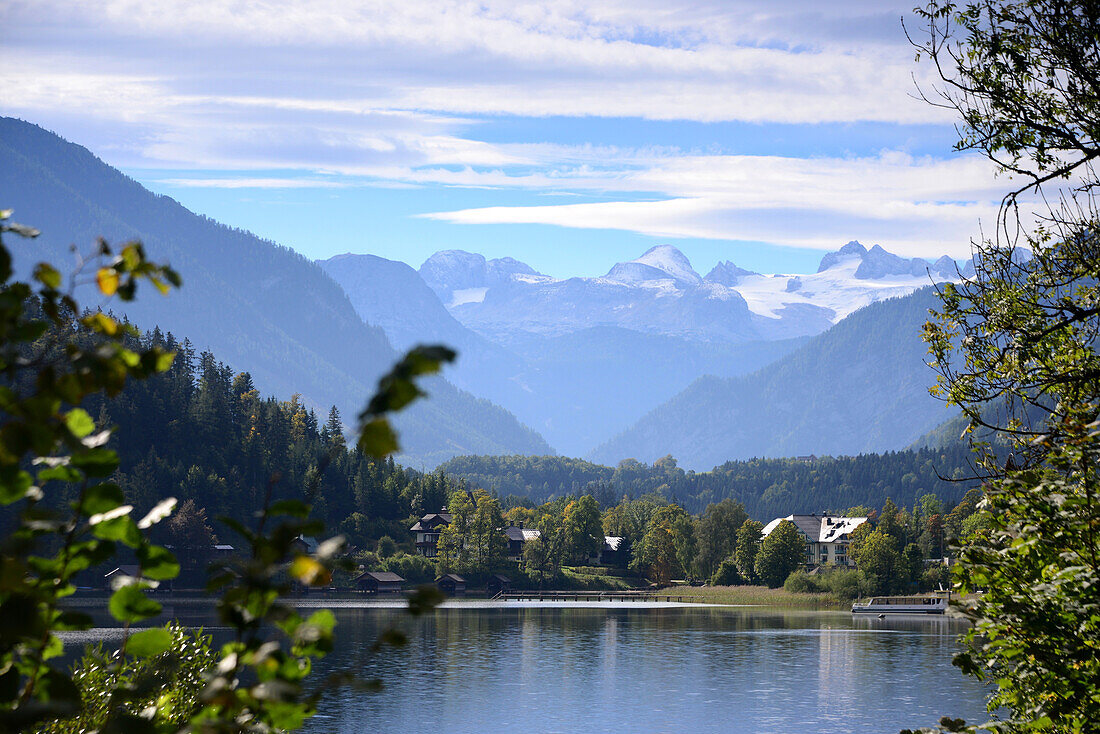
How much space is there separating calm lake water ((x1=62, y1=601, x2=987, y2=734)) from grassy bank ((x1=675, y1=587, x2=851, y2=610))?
25494 mm

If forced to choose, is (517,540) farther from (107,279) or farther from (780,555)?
(107,279)

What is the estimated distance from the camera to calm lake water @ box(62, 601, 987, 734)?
5847 cm

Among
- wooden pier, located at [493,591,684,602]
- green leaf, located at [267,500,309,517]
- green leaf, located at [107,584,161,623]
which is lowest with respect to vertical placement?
wooden pier, located at [493,591,684,602]

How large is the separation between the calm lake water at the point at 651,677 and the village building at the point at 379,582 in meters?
29.8

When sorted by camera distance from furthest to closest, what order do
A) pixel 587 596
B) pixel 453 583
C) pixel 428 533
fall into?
1. pixel 428 533
2. pixel 587 596
3. pixel 453 583

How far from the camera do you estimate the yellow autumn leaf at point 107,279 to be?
3.55 meters

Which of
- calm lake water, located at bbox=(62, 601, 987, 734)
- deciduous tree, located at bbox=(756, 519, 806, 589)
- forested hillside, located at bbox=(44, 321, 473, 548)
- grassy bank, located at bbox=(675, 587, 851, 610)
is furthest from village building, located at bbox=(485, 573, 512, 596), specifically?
calm lake water, located at bbox=(62, 601, 987, 734)

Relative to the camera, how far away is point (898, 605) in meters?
136

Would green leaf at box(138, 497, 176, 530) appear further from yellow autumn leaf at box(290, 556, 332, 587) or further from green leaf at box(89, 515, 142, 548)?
yellow autumn leaf at box(290, 556, 332, 587)

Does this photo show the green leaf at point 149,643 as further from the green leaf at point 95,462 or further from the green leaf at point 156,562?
the green leaf at point 95,462

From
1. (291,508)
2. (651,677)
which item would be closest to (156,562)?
(291,508)

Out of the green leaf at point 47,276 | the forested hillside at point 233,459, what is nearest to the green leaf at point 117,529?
the green leaf at point 47,276

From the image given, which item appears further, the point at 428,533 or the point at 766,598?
the point at 428,533

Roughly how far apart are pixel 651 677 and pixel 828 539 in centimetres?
11796
